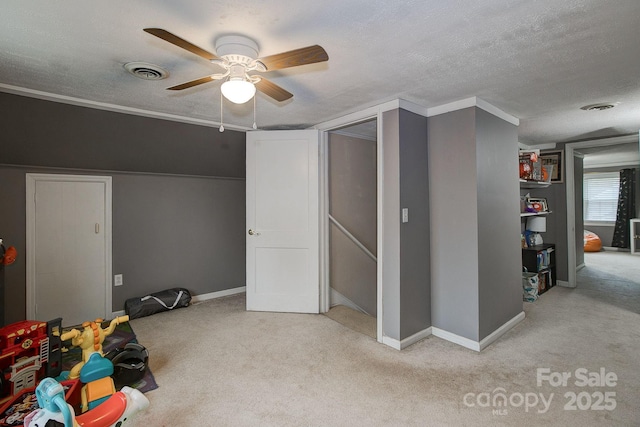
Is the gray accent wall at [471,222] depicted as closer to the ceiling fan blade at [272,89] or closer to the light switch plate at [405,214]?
the light switch plate at [405,214]

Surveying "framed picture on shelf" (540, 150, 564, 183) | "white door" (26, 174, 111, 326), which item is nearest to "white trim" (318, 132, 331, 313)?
"white door" (26, 174, 111, 326)

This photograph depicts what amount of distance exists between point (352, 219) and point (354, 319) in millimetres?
1235

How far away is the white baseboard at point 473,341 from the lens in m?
2.68

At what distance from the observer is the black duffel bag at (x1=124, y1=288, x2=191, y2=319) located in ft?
11.2

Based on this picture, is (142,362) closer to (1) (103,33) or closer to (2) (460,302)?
(1) (103,33)

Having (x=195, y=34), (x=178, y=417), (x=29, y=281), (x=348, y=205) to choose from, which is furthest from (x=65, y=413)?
(x=348, y=205)

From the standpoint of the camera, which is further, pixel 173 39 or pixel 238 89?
pixel 238 89

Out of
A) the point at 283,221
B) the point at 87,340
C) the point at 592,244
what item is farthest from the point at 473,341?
the point at 592,244

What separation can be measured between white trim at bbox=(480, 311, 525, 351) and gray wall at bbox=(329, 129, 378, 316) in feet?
4.33

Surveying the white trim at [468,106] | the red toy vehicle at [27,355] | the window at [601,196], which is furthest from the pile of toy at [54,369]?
the window at [601,196]

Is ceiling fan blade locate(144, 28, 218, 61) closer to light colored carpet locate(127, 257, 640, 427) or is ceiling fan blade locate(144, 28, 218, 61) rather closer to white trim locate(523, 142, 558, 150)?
light colored carpet locate(127, 257, 640, 427)

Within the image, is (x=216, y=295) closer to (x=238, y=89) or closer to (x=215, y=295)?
(x=215, y=295)

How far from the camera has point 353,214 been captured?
4.06 meters

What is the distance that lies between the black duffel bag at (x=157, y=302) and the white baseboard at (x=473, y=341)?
9.07 feet
